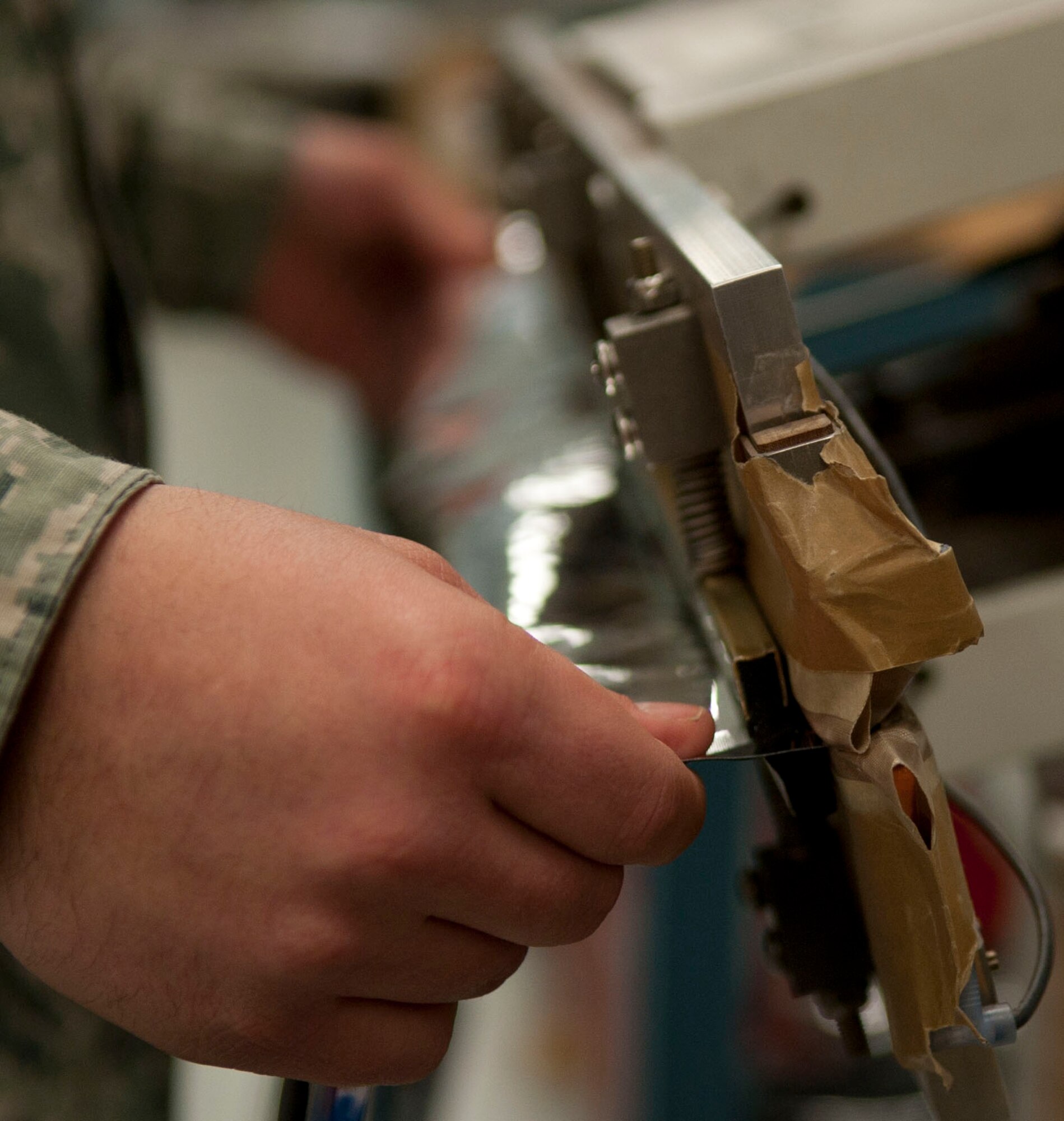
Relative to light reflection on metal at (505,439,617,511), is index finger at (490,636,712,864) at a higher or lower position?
higher

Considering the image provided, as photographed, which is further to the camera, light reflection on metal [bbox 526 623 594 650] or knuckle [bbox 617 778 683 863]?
light reflection on metal [bbox 526 623 594 650]

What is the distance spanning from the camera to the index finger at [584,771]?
13.0 inches

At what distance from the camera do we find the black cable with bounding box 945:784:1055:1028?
38 cm

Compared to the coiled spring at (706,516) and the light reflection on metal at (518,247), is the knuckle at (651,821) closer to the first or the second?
the coiled spring at (706,516)

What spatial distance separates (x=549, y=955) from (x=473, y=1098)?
22 cm

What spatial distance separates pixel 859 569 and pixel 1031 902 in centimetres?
18

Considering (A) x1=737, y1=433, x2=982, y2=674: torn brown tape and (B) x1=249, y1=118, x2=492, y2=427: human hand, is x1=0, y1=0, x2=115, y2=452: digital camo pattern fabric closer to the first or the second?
(B) x1=249, y1=118, x2=492, y2=427: human hand

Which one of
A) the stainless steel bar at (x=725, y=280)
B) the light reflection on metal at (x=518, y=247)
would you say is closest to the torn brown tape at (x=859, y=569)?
the stainless steel bar at (x=725, y=280)

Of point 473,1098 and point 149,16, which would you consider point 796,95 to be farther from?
point 149,16

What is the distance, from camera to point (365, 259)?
1.31 m

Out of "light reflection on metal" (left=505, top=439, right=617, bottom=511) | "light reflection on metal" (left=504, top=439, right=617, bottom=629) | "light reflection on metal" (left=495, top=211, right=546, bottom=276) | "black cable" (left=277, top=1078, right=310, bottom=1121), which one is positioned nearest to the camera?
"black cable" (left=277, top=1078, right=310, bottom=1121)

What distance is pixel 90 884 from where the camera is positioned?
34 cm

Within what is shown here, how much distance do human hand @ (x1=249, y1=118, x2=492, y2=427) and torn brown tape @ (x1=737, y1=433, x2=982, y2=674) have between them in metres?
0.90

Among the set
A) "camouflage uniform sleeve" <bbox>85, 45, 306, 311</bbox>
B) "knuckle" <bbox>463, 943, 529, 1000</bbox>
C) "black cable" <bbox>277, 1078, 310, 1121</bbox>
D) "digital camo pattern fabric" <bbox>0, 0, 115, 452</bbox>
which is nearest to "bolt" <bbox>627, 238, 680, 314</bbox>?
"knuckle" <bbox>463, 943, 529, 1000</bbox>
